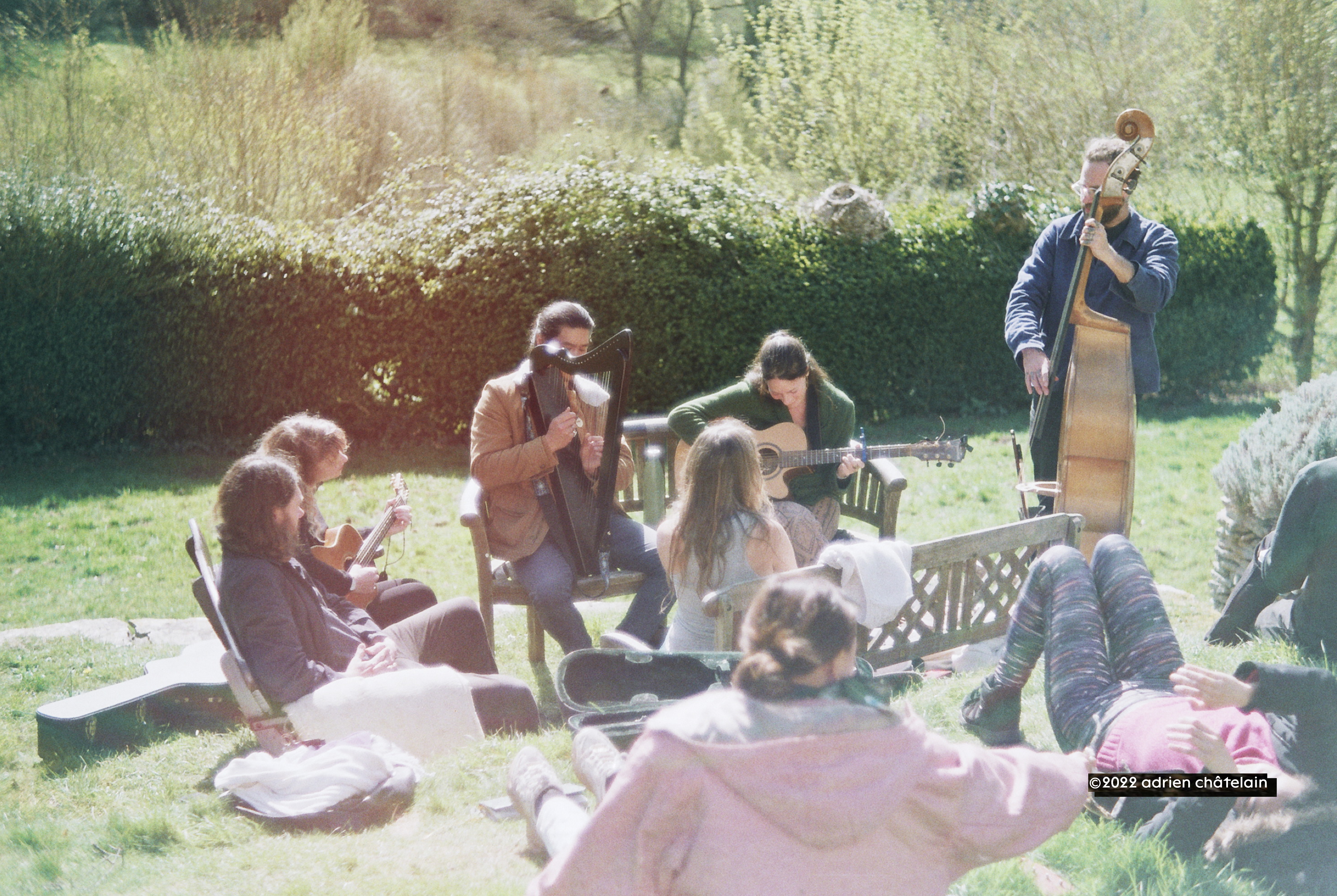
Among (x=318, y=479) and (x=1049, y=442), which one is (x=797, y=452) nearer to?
(x=1049, y=442)

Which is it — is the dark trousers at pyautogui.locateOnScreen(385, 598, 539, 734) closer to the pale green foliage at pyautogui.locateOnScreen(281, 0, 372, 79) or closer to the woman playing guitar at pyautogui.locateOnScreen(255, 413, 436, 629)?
the woman playing guitar at pyautogui.locateOnScreen(255, 413, 436, 629)

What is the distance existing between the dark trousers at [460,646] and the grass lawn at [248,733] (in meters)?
0.13

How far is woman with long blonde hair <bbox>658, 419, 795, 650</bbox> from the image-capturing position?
11.5 ft

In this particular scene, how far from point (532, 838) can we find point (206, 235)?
24.0 feet

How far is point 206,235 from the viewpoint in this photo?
877 centimetres

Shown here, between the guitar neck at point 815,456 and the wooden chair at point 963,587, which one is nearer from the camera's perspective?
the wooden chair at point 963,587

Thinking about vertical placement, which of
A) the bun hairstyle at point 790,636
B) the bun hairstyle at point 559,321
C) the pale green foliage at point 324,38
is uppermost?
the pale green foliage at point 324,38

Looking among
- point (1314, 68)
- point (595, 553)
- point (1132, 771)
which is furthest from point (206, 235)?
point (1314, 68)

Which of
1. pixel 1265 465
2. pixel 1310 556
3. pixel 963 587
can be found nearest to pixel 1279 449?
pixel 1265 465

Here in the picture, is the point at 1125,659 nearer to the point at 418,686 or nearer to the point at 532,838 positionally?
the point at 532,838

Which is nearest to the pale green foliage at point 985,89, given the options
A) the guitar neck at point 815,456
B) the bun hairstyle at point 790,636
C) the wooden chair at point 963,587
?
the guitar neck at point 815,456

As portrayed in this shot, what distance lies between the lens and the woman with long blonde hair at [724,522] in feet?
11.5

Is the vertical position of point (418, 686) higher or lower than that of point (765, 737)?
lower

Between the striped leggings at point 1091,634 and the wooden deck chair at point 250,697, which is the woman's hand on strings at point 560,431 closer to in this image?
the wooden deck chair at point 250,697
